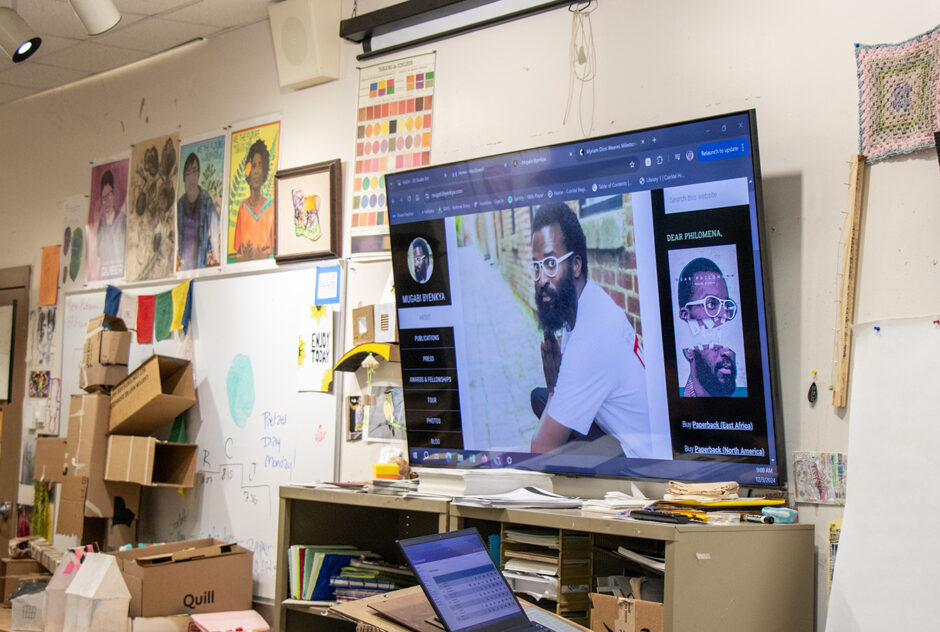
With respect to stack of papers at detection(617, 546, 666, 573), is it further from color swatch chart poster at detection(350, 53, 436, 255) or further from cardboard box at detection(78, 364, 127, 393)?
cardboard box at detection(78, 364, 127, 393)

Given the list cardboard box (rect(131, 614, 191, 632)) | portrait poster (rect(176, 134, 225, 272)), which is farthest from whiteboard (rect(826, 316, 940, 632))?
portrait poster (rect(176, 134, 225, 272))

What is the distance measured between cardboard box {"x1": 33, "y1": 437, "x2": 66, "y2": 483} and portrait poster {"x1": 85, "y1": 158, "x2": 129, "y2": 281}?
839 mm

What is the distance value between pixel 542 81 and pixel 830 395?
1.35 m

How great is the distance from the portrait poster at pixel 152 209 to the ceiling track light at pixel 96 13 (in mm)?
1046

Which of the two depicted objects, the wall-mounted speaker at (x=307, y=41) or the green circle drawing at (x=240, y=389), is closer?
the wall-mounted speaker at (x=307, y=41)

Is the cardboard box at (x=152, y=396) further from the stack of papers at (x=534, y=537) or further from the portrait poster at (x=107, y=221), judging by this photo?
the stack of papers at (x=534, y=537)

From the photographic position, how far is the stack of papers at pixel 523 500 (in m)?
2.49

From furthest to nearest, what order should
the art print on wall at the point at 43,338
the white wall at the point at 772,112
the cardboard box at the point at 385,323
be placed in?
the art print on wall at the point at 43,338
the cardboard box at the point at 385,323
the white wall at the point at 772,112

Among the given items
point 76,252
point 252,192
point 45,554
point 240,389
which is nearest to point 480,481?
point 240,389

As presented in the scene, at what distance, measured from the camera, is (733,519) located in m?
2.26

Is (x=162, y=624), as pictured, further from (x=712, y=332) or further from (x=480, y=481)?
(x=712, y=332)

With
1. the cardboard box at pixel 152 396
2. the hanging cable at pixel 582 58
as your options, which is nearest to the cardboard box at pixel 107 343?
the cardboard box at pixel 152 396

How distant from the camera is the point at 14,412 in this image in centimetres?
→ 514

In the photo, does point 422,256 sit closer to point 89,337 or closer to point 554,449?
point 554,449
